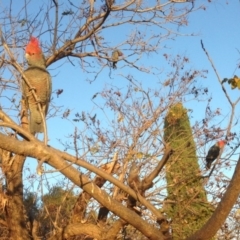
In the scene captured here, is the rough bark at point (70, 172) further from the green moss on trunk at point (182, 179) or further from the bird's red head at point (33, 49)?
the green moss on trunk at point (182, 179)

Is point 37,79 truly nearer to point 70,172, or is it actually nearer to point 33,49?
point 33,49

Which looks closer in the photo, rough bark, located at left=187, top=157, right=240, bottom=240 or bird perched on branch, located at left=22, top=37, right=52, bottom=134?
rough bark, located at left=187, top=157, right=240, bottom=240

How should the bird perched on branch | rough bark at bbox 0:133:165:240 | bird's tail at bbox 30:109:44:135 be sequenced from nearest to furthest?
rough bark at bbox 0:133:165:240 → bird's tail at bbox 30:109:44:135 → the bird perched on branch

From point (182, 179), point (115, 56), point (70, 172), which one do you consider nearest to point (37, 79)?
point (115, 56)

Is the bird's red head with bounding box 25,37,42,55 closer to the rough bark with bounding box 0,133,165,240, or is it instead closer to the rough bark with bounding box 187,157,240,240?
the rough bark with bounding box 0,133,165,240

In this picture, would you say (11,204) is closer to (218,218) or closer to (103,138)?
(103,138)

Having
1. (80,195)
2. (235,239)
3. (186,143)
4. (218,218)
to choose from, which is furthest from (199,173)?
(218,218)

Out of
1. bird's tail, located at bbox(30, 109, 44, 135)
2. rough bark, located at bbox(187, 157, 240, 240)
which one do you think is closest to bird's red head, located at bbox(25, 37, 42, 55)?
bird's tail, located at bbox(30, 109, 44, 135)

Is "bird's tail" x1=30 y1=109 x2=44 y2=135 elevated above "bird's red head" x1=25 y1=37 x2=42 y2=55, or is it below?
below

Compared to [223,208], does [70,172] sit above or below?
above

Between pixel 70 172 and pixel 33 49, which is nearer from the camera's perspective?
pixel 70 172

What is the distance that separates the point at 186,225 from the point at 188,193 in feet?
3.56

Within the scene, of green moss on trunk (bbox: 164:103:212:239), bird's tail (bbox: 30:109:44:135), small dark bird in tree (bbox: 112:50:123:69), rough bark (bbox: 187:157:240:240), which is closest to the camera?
rough bark (bbox: 187:157:240:240)

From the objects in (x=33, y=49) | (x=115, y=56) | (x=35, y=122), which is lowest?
(x=35, y=122)
